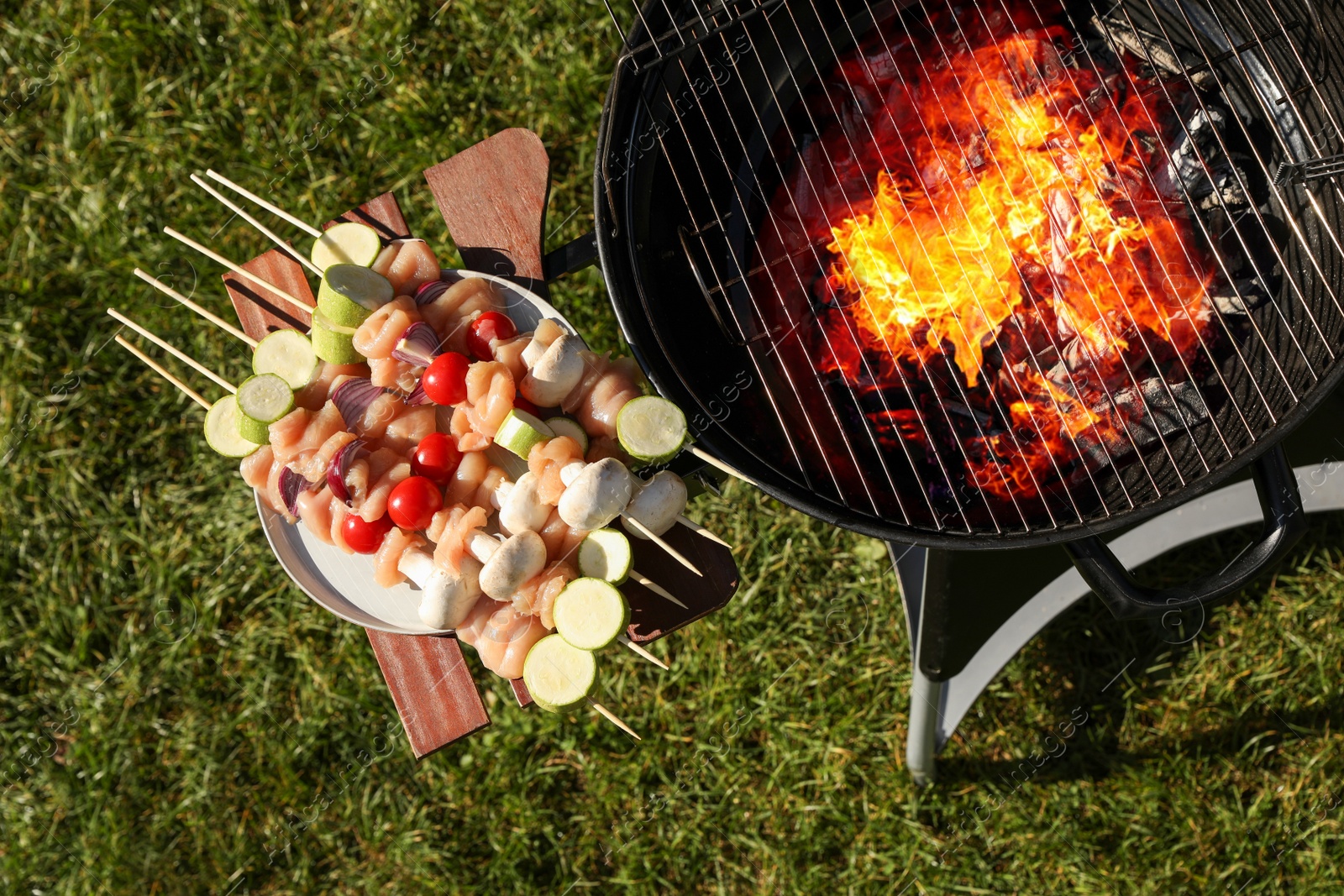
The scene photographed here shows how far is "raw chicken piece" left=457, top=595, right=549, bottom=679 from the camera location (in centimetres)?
291

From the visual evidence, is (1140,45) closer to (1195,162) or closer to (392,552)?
(1195,162)

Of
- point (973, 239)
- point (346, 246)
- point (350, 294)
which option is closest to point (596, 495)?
point (350, 294)

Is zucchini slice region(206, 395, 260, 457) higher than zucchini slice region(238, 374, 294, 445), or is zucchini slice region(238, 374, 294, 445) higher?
zucchini slice region(238, 374, 294, 445)

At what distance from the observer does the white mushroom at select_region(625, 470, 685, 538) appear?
2.83m

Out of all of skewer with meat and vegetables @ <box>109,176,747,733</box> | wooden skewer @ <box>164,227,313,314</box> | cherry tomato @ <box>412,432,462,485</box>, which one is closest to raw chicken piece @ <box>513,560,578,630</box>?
skewer with meat and vegetables @ <box>109,176,747,733</box>

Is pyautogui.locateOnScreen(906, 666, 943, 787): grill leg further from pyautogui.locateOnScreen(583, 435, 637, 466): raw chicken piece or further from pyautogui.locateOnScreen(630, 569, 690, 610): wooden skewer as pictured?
pyautogui.locateOnScreen(583, 435, 637, 466): raw chicken piece

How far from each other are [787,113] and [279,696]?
3625mm

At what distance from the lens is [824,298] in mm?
3029

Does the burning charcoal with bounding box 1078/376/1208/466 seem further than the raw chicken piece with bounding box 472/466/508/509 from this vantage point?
No

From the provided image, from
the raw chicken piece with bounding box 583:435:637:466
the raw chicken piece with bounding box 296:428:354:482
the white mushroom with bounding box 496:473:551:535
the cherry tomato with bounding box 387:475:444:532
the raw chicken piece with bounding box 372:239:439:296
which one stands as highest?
the raw chicken piece with bounding box 372:239:439:296

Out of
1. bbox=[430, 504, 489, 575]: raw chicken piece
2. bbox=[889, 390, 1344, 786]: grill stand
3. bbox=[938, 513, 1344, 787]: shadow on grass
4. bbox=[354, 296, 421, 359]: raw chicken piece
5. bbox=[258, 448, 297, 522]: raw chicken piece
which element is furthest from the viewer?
bbox=[938, 513, 1344, 787]: shadow on grass

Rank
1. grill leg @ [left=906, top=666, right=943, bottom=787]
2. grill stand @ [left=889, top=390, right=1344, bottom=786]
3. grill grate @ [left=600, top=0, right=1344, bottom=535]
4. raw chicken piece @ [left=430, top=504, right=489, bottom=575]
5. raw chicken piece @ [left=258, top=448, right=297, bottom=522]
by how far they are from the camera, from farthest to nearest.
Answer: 1. grill leg @ [left=906, top=666, right=943, bottom=787]
2. grill stand @ [left=889, top=390, right=1344, bottom=786]
3. raw chicken piece @ [left=258, top=448, right=297, bottom=522]
4. raw chicken piece @ [left=430, top=504, right=489, bottom=575]
5. grill grate @ [left=600, top=0, right=1344, bottom=535]

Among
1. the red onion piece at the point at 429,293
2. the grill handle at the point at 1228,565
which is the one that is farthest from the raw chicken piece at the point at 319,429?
the grill handle at the point at 1228,565

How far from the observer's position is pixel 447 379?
2.84 meters
